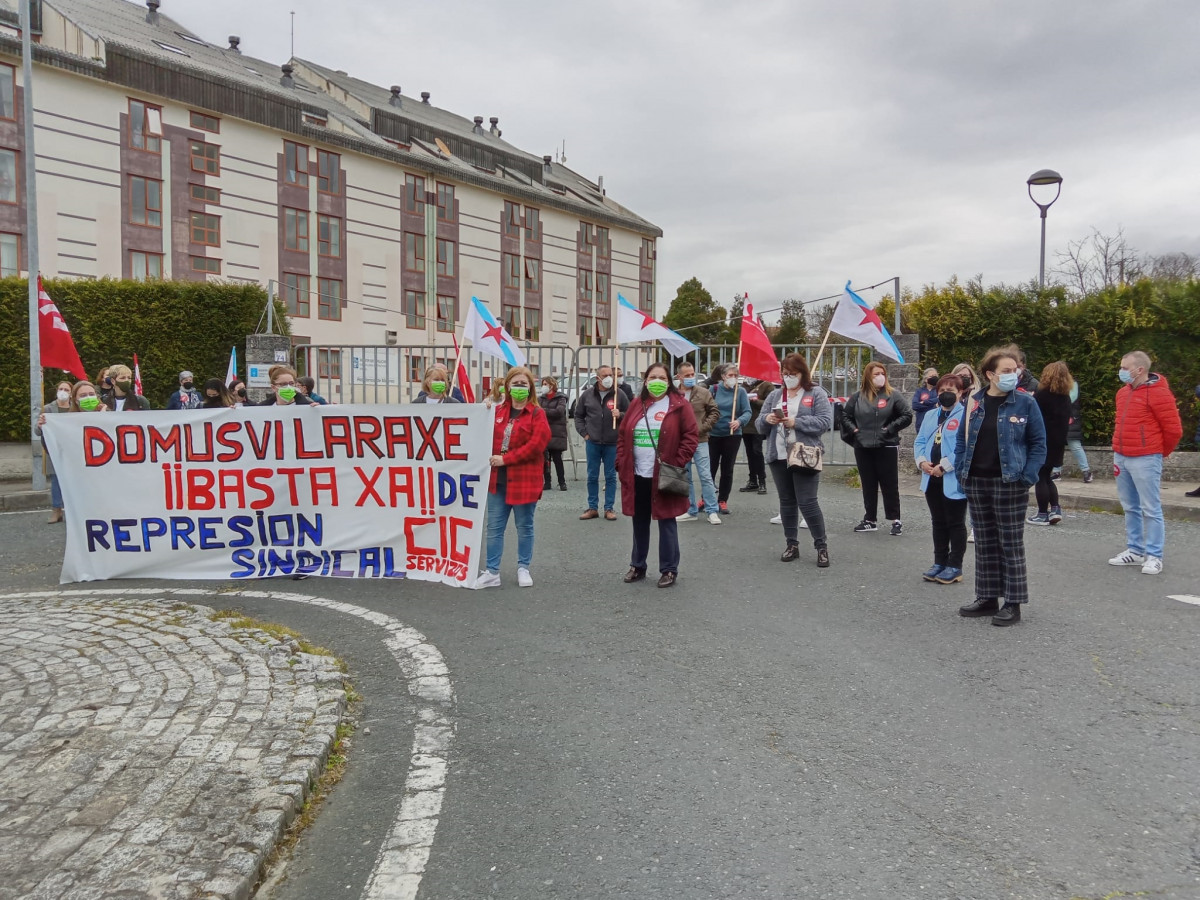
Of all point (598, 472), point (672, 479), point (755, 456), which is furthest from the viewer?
point (755, 456)

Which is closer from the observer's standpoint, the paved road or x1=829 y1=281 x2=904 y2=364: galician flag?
the paved road

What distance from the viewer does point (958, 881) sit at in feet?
9.70

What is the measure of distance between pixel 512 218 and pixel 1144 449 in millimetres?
44905

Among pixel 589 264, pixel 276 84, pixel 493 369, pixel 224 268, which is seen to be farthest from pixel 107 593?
pixel 589 264

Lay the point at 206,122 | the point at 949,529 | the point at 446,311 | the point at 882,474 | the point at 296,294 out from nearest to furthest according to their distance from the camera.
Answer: the point at 949,529, the point at 882,474, the point at 206,122, the point at 296,294, the point at 446,311

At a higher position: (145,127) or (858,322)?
(145,127)

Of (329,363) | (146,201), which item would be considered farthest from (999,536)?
(146,201)

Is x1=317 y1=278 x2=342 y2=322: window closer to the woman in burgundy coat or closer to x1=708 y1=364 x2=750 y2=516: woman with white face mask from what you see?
x1=708 y1=364 x2=750 y2=516: woman with white face mask

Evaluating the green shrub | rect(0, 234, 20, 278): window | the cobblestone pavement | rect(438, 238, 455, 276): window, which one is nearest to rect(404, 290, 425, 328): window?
rect(438, 238, 455, 276): window

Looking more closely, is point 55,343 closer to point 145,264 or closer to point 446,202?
point 145,264

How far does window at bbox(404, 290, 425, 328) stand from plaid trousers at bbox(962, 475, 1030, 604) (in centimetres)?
3967

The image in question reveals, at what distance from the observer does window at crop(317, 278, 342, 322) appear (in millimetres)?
39844

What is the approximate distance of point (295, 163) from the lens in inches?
1550

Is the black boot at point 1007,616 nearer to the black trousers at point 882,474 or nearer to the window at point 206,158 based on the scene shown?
the black trousers at point 882,474
